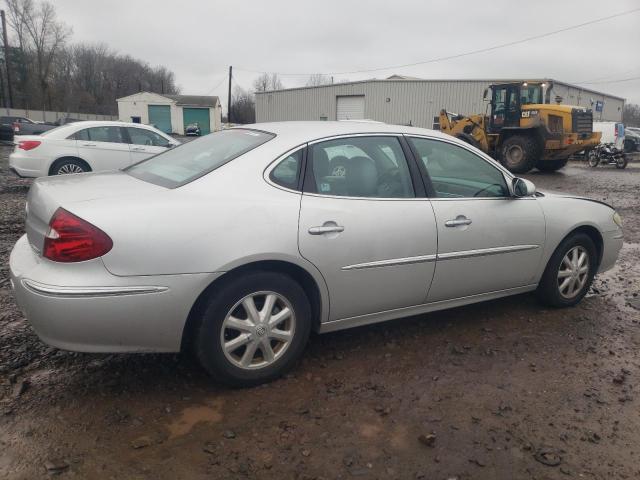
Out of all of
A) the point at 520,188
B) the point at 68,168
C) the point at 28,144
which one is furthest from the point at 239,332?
the point at 28,144

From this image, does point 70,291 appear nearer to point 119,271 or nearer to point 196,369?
point 119,271

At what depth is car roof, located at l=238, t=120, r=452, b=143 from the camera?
3.23 m

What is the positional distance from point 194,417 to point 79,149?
8789 millimetres

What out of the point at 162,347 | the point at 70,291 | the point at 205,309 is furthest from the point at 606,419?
the point at 70,291

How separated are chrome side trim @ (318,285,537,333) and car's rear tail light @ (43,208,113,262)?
1.38m

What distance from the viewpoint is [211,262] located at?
262cm

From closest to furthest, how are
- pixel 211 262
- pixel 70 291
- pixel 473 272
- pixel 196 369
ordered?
pixel 70 291 → pixel 211 262 → pixel 196 369 → pixel 473 272

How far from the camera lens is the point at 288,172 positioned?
3.02 m

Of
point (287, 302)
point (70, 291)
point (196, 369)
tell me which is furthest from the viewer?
point (196, 369)

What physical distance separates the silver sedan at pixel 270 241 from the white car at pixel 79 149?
7161 mm

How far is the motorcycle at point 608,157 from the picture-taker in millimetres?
20625

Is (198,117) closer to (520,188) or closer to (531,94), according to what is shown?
(531,94)

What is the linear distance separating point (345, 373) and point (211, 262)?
3.79 feet

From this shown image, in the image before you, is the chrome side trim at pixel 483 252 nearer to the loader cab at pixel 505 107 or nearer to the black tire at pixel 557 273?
the black tire at pixel 557 273
